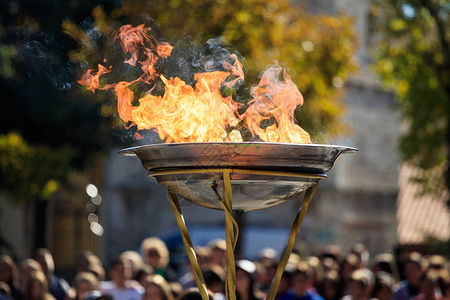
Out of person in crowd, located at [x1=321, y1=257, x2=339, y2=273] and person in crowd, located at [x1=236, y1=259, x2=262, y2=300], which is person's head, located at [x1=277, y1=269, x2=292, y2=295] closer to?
person in crowd, located at [x1=236, y1=259, x2=262, y2=300]

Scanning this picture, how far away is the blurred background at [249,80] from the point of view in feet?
30.4

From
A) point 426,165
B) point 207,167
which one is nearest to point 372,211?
point 426,165

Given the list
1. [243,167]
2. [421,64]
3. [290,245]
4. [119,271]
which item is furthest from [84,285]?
[421,64]

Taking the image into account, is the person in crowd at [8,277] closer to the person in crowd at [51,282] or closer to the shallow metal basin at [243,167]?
the person in crowd at [51,282]

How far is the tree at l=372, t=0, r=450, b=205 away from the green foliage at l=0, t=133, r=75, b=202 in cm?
726

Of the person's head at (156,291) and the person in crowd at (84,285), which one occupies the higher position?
the person in crowd at (84,285)

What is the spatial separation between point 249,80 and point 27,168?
5255mm

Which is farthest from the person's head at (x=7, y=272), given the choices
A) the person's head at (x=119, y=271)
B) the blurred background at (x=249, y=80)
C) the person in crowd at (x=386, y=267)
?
the person in crowd at (x=386, y=267)

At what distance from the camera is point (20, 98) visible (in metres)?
10.1

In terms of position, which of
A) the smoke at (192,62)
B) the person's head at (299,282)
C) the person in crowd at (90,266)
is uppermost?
the smoke at (192,62)

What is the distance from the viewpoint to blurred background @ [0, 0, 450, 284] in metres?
9.27

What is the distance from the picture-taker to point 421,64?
56.2ft

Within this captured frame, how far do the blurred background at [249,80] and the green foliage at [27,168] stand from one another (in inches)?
1.2

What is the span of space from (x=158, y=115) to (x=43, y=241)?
13889 millimetres
